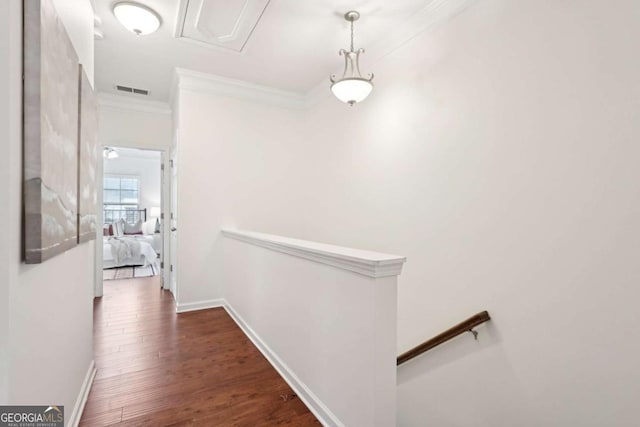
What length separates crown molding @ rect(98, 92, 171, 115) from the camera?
4371 millimetres

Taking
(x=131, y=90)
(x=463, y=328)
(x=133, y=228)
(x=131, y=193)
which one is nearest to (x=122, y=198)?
(x=131, y=193)

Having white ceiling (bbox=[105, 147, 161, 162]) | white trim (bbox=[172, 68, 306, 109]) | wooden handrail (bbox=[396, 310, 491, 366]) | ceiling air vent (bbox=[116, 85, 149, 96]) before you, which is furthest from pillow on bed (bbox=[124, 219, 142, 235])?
wooden handrail (bbox=[396, 310, 491, 366])

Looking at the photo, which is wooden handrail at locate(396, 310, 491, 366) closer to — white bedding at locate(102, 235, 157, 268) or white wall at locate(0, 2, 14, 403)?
white wall at locate(0, 2, 14, 403)

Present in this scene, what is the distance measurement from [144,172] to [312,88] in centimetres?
707

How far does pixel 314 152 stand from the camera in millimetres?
4422

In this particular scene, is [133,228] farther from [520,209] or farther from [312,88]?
[520,209]

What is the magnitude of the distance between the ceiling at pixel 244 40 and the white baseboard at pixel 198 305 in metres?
2.88

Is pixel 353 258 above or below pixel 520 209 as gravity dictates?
below

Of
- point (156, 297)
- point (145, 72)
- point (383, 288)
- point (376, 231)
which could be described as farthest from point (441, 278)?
point (145, 72)

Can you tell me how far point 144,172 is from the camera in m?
9.12

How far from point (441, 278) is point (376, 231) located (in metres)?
0.88

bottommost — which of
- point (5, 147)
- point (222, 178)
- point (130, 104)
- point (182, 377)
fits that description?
point (182, 377)

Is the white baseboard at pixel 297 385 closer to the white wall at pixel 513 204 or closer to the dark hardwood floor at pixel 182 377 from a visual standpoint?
the dark hardwood floor at pixel 182 377

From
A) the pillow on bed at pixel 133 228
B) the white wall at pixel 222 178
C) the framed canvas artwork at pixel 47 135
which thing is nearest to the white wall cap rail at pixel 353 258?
the framed canvas artwork at pixel 47 135
